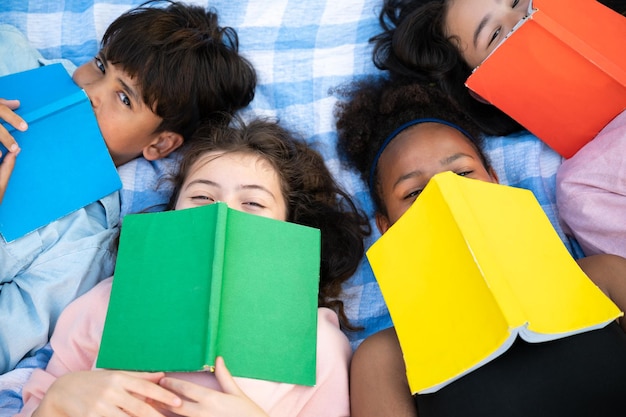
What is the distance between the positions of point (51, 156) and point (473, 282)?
36.0 inches

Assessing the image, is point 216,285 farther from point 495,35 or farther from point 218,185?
point 495,35

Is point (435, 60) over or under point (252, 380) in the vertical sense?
over

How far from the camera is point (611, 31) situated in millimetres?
1224

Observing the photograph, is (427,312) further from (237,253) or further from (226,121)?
(226,121)

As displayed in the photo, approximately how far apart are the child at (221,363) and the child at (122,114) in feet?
0.26

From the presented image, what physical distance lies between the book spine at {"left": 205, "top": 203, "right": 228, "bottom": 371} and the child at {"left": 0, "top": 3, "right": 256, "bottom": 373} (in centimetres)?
46

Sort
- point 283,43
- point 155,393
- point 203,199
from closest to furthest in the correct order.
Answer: point 155,393 < point 203,199 < point 283,43

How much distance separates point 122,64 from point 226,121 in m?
0.28

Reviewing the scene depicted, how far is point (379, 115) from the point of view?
4.68 feet

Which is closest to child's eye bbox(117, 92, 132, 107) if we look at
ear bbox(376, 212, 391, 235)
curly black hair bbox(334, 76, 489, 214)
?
curly black hair bbox(334, 76, 489, 214)

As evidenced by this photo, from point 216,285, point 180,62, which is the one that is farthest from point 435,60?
A: point 216,285

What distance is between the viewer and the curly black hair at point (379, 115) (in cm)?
137

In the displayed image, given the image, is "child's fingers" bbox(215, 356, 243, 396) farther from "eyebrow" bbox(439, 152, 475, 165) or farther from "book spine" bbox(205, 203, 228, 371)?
"eyebrow" bbox(439, 152, 475, 165)

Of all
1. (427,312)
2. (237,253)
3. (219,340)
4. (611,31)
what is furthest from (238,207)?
(611,31)
